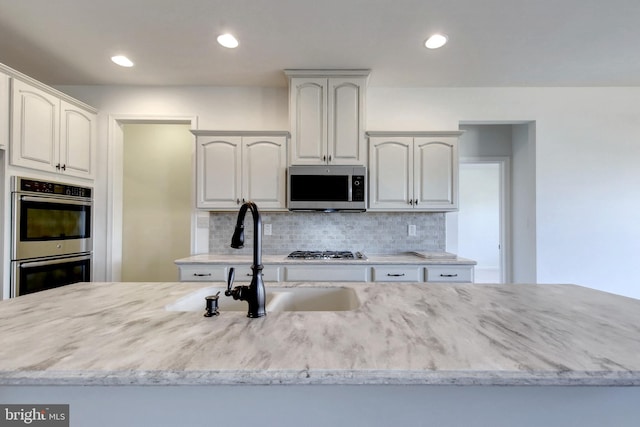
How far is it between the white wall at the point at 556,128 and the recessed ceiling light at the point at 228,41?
2.46 ft

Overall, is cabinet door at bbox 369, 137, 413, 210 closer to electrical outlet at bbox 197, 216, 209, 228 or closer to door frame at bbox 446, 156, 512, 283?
door frame at bbox 446, 156, 512, 283

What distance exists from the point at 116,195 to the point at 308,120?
221 cm

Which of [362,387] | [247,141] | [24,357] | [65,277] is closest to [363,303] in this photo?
[362,387]

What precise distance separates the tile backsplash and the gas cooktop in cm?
16

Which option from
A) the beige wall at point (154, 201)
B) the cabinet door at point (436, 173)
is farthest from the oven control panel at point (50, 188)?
the cabinet door at point (436, 173)

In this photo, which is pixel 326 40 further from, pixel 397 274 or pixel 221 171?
pixel 397 274

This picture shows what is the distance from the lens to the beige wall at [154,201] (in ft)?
12.2

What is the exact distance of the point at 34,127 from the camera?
220 centimetres

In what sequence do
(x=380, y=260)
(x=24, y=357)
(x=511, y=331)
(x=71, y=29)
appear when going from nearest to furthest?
(x=24, y=357) < (x=511, y=331) < (x=71, y=29) < (x=380, y=260)

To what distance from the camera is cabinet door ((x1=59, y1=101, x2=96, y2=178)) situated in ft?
8.09

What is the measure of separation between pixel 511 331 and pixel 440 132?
7.33 ft

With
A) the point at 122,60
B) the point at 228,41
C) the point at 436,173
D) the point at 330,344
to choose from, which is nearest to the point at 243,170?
the point at 228,41

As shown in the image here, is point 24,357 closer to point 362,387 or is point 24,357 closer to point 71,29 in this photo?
point 362,387

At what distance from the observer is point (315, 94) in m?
2.64
